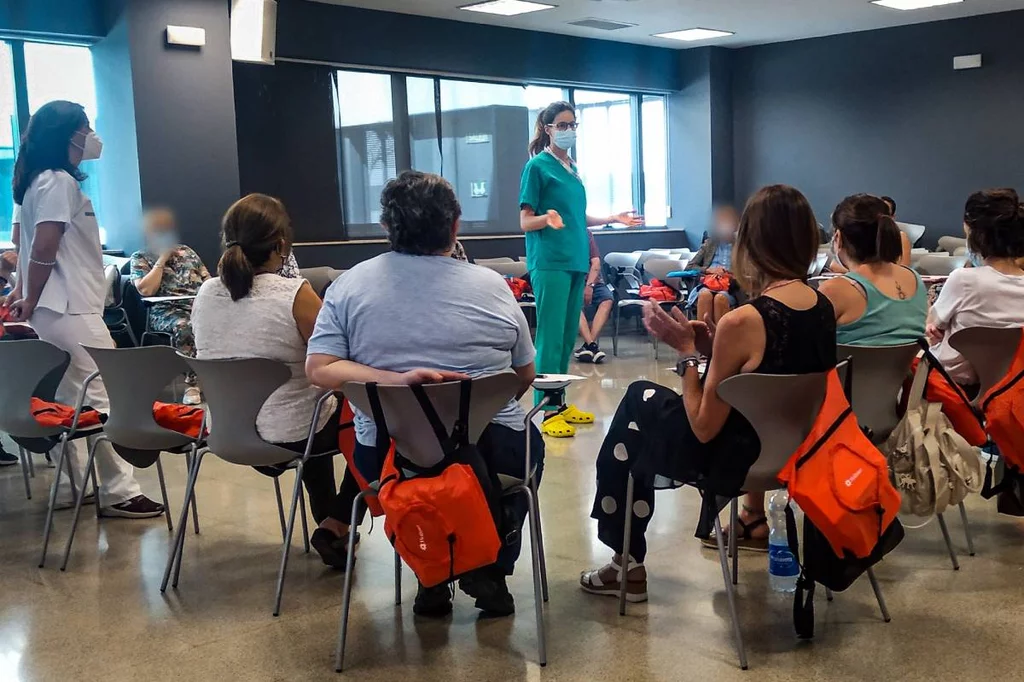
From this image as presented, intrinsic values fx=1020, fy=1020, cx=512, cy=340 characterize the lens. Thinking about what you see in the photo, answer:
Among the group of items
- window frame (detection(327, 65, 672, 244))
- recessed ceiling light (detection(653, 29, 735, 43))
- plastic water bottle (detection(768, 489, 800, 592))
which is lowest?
plastic water bottle (detection(768, 489, 800, 592))

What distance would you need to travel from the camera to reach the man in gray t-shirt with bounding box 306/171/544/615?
2.64m

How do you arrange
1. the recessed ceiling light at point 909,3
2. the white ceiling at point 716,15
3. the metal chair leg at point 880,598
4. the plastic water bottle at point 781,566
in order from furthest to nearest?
the recessed ceiling light at point 909,3 < the white ceiling at point 716,15 < the plastic water bottle at point 781,566 < the metal chair leg at point 880,598

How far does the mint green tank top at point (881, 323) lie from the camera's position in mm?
3223

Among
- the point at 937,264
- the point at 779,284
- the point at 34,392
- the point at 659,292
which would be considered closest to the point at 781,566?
the point at 779,284

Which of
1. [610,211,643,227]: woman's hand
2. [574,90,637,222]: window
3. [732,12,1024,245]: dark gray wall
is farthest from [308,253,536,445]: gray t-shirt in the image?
[732,12,1024,245]: dark gray wall

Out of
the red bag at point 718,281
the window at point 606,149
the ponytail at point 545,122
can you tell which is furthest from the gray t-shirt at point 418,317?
the window at point 606,149

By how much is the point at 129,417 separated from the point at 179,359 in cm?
32

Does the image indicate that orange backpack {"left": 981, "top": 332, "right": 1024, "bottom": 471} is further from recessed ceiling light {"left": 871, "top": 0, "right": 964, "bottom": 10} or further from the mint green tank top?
recessed ceiling light {"left": 871, "top": 0, "right": 964, "bottom": 10}

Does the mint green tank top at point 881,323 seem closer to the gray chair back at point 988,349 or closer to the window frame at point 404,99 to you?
the gray chair back at point 988,349

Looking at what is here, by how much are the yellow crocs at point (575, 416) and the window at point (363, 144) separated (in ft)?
13.0

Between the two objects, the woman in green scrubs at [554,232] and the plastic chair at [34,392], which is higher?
the woman in green scrubs at [554,232]

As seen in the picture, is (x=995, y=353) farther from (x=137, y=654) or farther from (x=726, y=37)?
(x=726, y=37)

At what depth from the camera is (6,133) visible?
779 cm

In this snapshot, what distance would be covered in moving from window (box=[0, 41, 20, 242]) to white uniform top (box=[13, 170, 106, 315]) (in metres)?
4.24
